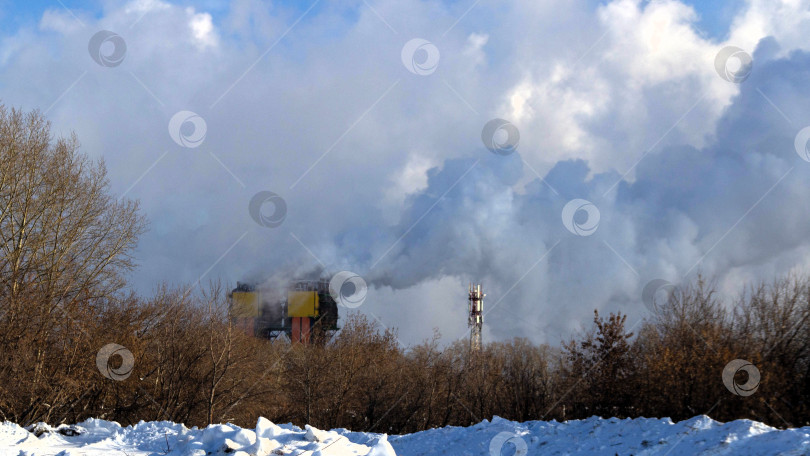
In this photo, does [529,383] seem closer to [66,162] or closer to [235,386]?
[235,386]

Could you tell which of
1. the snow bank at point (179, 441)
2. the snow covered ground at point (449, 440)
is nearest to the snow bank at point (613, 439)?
the snow covered ground at point (449, 440)

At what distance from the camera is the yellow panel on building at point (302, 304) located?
68.8 m

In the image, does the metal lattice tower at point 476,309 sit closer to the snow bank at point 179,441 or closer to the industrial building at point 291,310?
the industrial building at point 291,310

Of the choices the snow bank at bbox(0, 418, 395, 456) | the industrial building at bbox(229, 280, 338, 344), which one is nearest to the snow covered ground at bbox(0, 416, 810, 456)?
the snow bank at bbox(0, 418, 395, 456)

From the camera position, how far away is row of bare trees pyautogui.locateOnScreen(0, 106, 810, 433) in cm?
1834

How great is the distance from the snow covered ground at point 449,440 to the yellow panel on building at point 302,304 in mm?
53029

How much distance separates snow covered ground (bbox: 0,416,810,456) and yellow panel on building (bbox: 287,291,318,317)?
5303cm

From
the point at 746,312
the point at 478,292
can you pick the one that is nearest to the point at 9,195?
the point at 746,312

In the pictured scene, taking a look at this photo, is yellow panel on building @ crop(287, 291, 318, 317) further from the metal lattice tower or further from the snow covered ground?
the snow covered ground

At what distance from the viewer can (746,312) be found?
1981 cm

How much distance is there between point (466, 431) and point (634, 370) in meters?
8.24

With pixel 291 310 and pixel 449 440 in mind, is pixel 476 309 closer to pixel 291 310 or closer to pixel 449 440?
pixel 291 310

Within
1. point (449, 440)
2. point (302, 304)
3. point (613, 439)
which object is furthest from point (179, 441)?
point (302, 304)

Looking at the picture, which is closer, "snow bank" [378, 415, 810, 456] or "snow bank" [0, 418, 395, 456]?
"snow bank" [0, 418, 395, 456]
